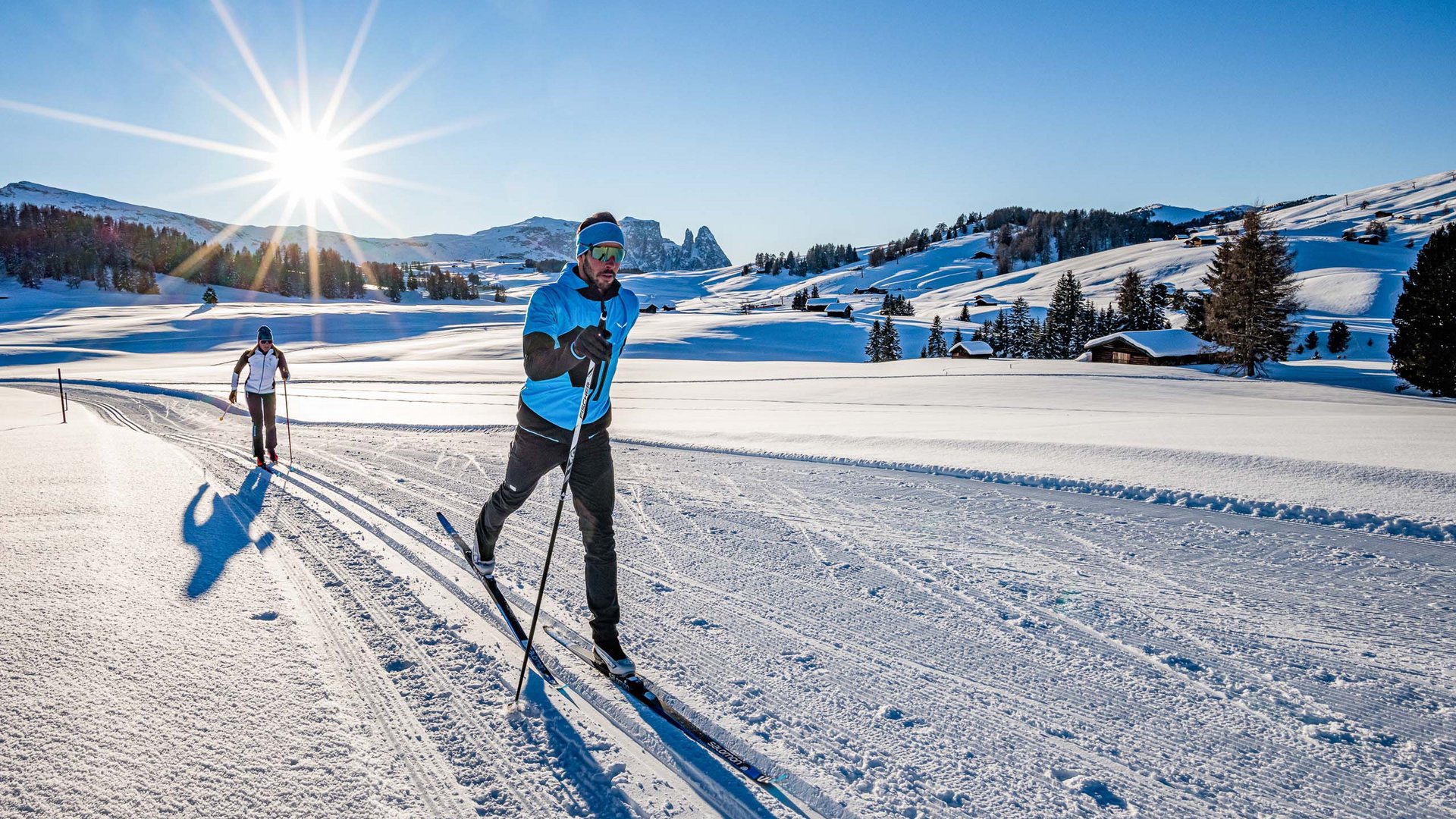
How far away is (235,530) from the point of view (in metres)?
5.67

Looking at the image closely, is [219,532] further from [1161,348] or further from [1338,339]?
[1338,339]

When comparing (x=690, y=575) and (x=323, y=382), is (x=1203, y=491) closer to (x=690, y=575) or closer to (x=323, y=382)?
(x=690, y=575)

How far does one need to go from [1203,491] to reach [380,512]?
7.60m

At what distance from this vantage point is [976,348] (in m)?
58.9

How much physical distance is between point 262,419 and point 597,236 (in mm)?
8677

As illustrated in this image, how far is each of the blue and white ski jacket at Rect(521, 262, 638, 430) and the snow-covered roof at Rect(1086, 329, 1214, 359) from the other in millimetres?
50220

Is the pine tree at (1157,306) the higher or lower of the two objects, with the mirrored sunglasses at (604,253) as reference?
higher

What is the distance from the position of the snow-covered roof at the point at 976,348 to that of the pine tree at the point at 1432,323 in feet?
90.6

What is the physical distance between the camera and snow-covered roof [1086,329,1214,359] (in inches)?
1745

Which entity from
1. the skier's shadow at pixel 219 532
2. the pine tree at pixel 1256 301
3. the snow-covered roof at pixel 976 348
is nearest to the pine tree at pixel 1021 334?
the snow-covered roof at pixel 976 348

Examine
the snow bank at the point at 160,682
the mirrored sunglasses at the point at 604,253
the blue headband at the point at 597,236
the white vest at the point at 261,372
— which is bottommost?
the snow bank at the point at 160,682

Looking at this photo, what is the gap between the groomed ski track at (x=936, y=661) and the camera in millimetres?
2494

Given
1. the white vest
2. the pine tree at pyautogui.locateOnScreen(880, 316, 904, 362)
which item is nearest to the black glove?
the white vest

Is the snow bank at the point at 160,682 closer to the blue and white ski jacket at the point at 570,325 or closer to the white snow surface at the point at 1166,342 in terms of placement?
the blue and white ski jacket at the point at 570,325
